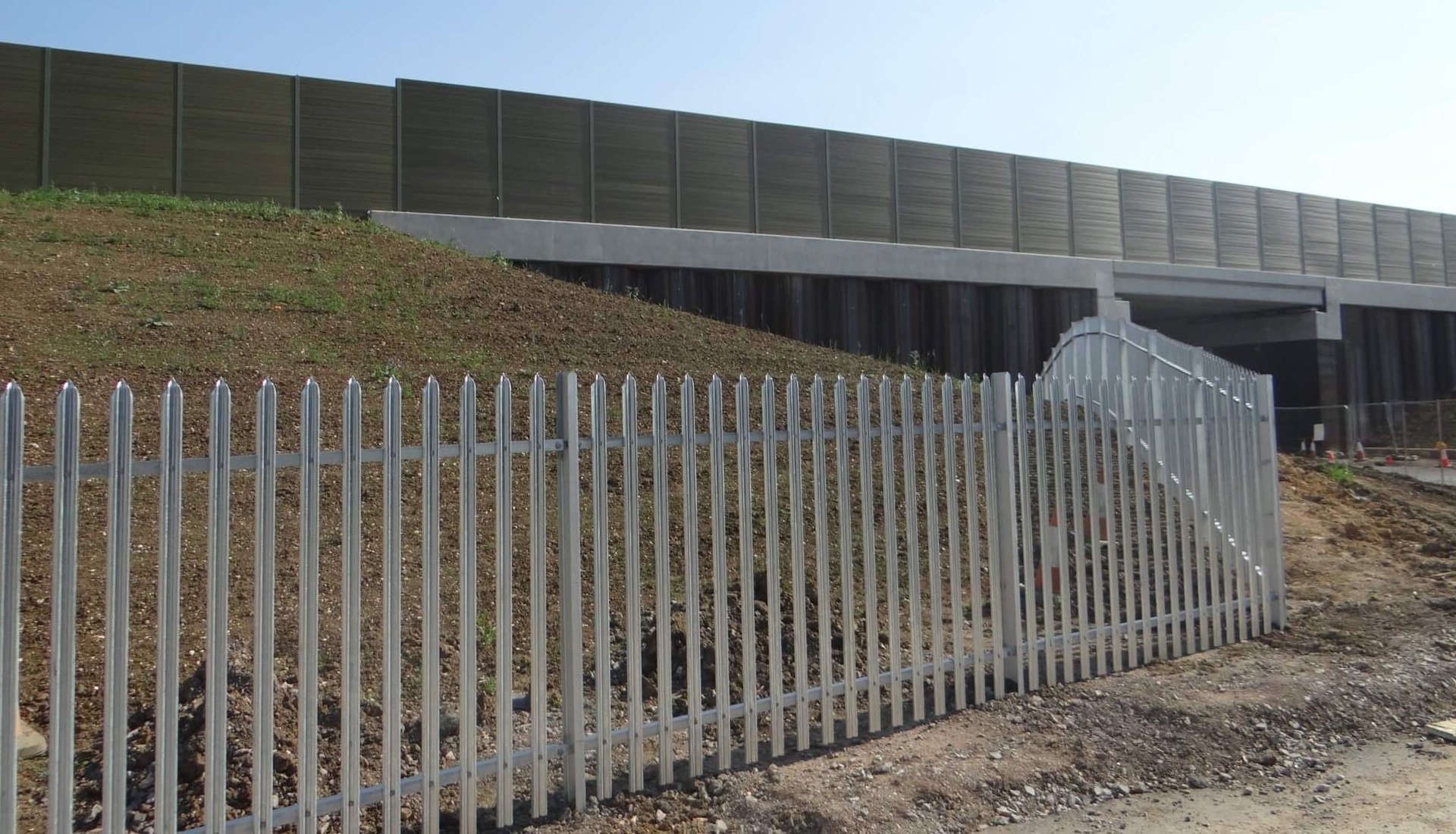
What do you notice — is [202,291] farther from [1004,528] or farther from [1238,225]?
[1238,225]

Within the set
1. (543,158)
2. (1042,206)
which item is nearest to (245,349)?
(543,158)

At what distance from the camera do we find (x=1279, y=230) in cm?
3145

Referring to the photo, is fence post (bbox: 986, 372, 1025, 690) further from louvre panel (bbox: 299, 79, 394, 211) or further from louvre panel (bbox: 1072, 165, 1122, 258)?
louvre panel (bbox: 1072, 165, 1122, 258)

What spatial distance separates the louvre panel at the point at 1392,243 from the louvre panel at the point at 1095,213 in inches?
493

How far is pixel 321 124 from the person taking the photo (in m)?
18.4

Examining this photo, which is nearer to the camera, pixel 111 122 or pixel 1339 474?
pixel 1339 474

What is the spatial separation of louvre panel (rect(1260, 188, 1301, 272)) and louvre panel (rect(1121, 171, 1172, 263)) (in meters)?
4.53

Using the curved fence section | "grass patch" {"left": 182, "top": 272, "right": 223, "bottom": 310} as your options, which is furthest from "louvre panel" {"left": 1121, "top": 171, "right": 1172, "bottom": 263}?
"grass patch" {"left": 182, "top": 272, "right": 223, "bottom": 310}

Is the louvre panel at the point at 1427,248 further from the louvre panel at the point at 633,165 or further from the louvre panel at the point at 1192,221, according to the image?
the louvre panel at the point at 633,165

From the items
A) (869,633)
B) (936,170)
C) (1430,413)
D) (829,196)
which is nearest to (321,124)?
(829,196)

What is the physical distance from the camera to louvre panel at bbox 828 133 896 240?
23062mm

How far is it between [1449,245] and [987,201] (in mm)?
21975

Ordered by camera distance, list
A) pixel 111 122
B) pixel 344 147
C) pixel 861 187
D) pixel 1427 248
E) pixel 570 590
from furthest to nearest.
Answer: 1. pixel 1427 248
2. pixel 861 187
3. pixel 344 147
4. pixel 111 122
5. pixel 570 590

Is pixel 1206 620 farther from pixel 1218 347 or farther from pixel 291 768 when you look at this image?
pixel 1218 347
